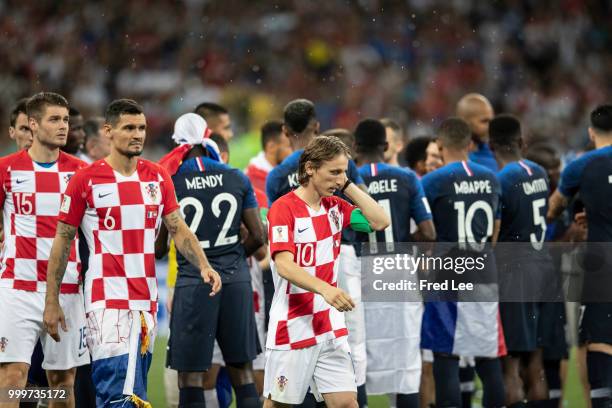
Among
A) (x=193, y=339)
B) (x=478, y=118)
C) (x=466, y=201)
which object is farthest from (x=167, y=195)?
(x=478, y=118)

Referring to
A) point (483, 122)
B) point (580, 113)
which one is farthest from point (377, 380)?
point (580, 113)

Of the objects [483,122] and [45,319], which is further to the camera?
[483,122]

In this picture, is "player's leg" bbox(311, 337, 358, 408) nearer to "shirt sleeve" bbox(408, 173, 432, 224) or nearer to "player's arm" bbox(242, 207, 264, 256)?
"player's arm" bbox(242, 207, 264, 256)

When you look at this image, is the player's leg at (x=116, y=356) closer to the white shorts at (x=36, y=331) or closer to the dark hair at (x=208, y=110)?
the white shorts at (x=36, y=331)

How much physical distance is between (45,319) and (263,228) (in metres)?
2.09

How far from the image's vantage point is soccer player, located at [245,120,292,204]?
32.9ft

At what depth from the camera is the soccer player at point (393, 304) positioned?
27.1ft

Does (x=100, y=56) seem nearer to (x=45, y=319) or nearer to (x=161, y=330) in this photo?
(x=161, y=330)

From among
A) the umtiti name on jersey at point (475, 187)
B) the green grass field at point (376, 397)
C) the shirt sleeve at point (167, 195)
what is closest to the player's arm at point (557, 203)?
the umtiti name on jersey at point (475, 187)

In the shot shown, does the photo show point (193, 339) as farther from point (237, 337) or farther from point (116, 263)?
point (116, 263)

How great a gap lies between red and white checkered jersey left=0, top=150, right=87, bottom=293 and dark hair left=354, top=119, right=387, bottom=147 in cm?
256

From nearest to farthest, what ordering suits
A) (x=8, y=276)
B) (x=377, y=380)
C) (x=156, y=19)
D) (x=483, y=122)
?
(x=8, y=276), (x=377, y=380), (x=483, y=122), (x=156, y=19)

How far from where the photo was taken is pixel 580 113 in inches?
762

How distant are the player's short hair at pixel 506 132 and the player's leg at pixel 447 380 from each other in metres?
1.90
